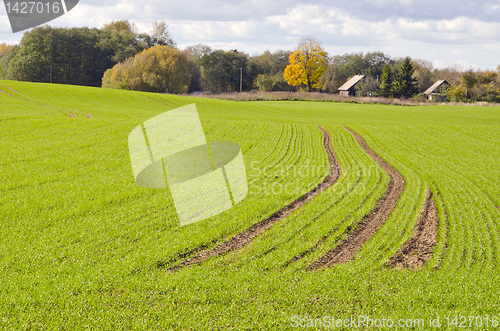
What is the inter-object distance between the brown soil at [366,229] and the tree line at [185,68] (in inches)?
2525

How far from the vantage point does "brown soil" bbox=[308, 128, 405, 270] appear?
29.5 feet

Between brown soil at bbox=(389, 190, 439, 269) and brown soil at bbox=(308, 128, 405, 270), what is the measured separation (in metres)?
1.05

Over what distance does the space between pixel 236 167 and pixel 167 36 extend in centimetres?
9438

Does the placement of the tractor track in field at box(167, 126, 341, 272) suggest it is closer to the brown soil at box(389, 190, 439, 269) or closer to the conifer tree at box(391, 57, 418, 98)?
the brown soil at box(389, 190, 439, 269)

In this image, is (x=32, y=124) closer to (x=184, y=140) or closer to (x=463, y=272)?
(x=184, y=140)

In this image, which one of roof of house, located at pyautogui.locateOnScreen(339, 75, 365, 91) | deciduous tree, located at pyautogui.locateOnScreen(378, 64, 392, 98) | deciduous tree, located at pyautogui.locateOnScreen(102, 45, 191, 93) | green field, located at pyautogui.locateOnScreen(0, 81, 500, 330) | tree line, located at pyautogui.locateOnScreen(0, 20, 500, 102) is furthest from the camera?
roof of house, located at pyautogui.locateOnScreen(339, 75, 365, 91)

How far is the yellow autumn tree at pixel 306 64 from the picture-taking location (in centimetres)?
9631

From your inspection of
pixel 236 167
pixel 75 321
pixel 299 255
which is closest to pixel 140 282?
pixel 75 321

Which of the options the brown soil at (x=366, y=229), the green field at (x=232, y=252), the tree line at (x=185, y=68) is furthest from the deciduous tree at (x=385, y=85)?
the brown soil at (x=366, y=229)

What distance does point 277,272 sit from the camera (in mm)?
8164
